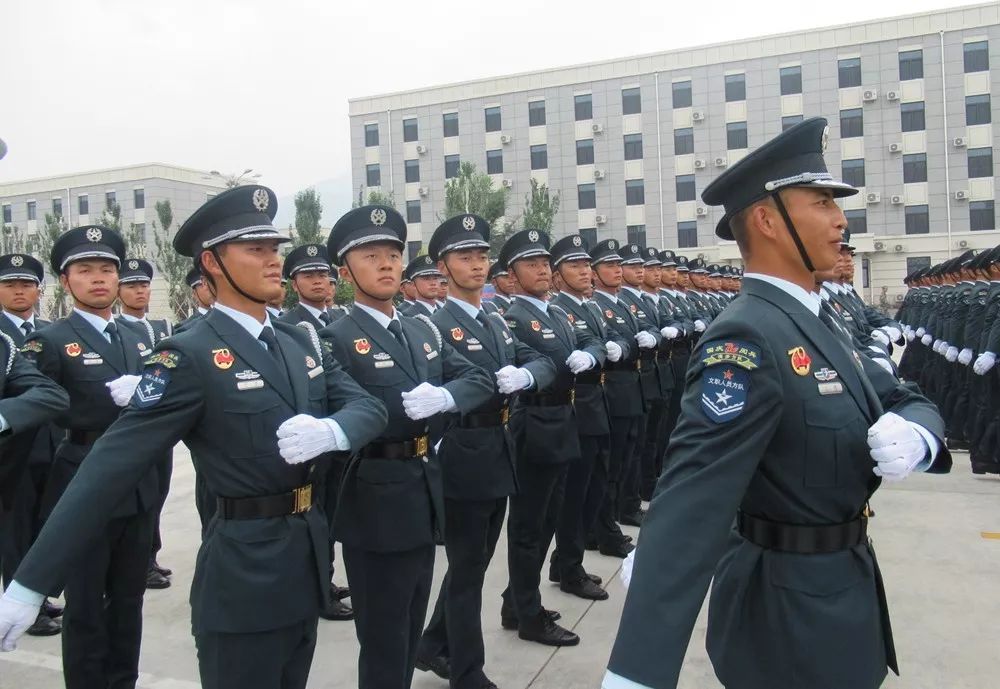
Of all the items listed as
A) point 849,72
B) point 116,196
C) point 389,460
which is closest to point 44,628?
point 389,460

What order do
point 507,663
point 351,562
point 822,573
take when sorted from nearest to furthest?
1. point 822,573
2. point 351,562
3. point 507,663

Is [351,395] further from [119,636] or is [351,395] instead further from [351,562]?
[119,636]

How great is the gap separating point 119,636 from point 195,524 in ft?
12.0

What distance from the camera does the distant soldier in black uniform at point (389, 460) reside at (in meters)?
3.16

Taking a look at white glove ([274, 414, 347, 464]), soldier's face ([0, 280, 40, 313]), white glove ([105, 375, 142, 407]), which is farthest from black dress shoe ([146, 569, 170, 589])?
white glove ([274, 414, 347, 464])

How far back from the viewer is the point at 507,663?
4.11m

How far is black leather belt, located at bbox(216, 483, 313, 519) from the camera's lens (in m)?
2.54

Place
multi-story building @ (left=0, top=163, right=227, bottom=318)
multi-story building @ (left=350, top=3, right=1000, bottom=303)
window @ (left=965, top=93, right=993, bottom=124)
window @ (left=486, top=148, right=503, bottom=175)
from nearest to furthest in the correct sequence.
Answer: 1. window @ (left=965, top=93, right=993, bottom=124)
2. multi-story building @ (left=350, top=3, right=1000, bottom=303)
3. window @ (left=486, top=148, right=503, bottom=175)
4. multi-story building @ (left=0, top=163, right=227, bottom=318)

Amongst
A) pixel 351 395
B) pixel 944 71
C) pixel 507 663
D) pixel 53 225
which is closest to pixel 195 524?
pixel 507 663

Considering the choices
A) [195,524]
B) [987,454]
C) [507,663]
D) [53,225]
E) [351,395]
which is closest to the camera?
[351,395]

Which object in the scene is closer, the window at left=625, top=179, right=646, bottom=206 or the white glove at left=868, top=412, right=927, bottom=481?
the white glove at left=868, top=412, right=927, bottom=481

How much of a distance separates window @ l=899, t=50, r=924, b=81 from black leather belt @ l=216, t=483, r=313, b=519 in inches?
1498

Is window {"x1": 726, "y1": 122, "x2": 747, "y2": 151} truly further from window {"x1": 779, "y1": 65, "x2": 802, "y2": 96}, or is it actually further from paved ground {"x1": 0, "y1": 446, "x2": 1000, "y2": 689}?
paved ground {"x1": 0, "y1": 446, "x2": 1000, "y2": 689}

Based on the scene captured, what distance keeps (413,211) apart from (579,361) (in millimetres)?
38961
